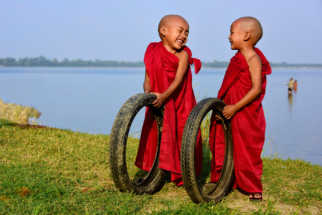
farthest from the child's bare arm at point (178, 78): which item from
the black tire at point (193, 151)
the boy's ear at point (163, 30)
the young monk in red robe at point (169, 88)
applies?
the black tire at point (193, 151)

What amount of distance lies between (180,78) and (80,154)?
237cm

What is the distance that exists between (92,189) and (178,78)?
163 cm

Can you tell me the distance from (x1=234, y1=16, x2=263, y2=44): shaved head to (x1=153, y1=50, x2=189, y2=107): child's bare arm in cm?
72

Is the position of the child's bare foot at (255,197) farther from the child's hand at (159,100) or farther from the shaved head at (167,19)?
the shaved head at (167,19)

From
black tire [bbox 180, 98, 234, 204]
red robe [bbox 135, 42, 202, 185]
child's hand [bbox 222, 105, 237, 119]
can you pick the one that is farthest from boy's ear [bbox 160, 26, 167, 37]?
child's hand [bbox 222, 105, 237, 119]

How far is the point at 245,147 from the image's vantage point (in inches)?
134

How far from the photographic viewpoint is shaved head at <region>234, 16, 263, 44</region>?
11.0 ft

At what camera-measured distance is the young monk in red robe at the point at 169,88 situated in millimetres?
3398

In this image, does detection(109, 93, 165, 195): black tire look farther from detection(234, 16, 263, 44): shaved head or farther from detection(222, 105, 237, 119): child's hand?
detection(234, 16, 263, 44): shaved head

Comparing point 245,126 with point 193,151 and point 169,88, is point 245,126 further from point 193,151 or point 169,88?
point 169,88

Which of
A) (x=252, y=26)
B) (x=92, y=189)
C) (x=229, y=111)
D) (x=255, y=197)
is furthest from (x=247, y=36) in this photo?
(x=92, y=189)

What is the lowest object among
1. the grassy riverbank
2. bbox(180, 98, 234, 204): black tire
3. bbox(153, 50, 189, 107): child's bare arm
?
the grassy riverbank

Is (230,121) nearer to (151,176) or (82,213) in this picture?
(151,176)

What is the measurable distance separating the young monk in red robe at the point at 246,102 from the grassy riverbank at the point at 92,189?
0.33 meters
